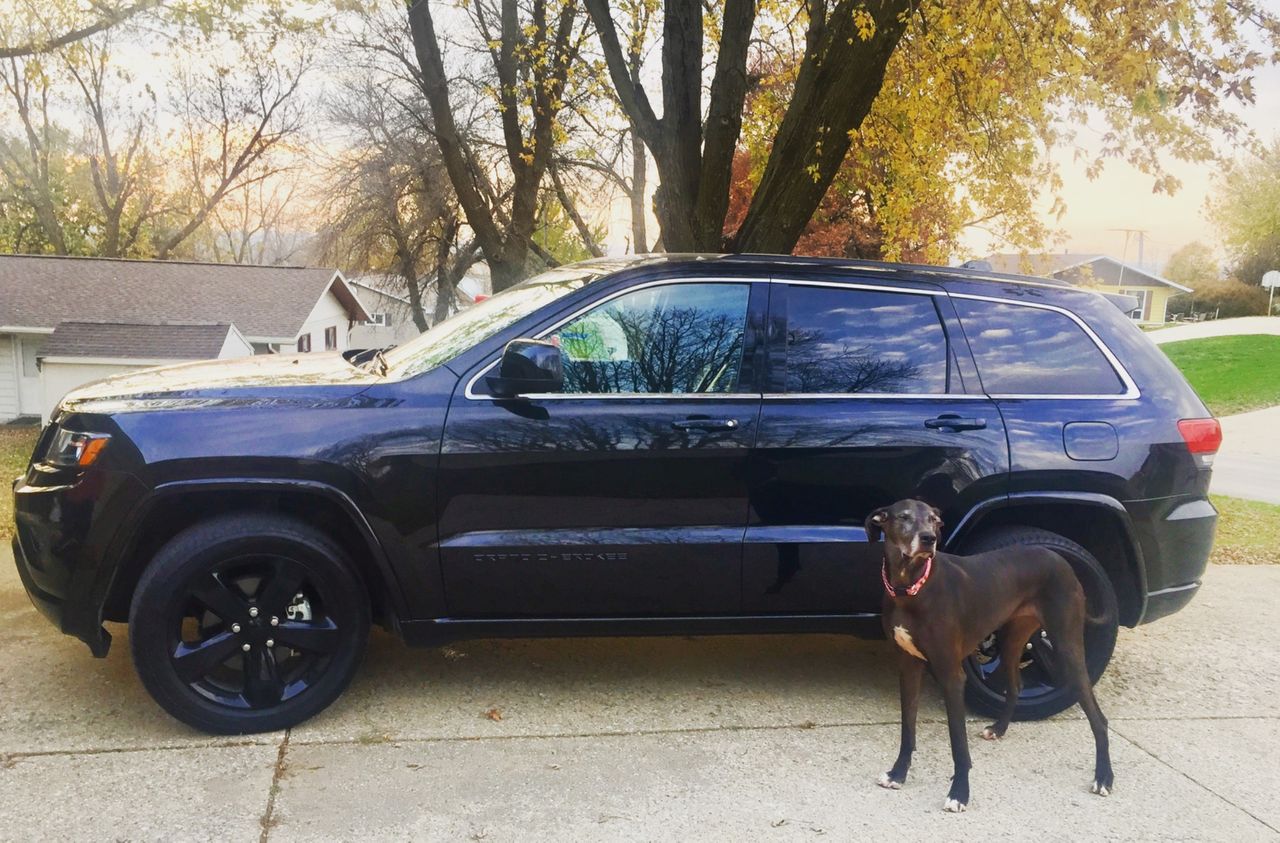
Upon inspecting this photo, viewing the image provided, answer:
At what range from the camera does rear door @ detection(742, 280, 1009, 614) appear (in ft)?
12.7

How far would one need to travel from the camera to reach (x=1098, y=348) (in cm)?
420

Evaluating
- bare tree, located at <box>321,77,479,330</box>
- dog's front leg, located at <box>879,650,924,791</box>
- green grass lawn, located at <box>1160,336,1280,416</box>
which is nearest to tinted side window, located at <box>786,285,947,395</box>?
dog's front leg, located at <box>879,650,924,791</box>

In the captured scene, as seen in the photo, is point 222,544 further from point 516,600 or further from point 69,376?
point 69,376

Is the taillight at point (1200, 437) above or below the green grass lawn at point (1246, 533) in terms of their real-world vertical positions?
above

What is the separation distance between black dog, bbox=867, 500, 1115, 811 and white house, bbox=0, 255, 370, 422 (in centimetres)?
1745

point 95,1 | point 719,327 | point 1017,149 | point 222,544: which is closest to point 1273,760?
point 719,327

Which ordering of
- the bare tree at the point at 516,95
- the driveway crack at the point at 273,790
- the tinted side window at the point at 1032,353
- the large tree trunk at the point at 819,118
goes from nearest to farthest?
the driveway crack at the point at 273,790, the tinted side window at the point at 1032,353, the large tree trunk at the point at 819,118, the bare tree at the point at 516,95

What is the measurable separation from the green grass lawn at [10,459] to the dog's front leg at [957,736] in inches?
239

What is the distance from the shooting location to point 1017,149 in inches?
448

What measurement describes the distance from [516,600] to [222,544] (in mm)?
1110

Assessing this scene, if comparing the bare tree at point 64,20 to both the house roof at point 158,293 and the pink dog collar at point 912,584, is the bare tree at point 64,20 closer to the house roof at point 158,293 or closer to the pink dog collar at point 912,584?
the house roof at point 158,293

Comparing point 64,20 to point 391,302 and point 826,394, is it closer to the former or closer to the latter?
point 826,394

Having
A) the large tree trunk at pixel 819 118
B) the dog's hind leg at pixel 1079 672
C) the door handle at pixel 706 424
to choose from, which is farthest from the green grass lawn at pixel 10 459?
the dog's hind leg at pixel 1079 672

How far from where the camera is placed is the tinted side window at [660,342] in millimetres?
3893
